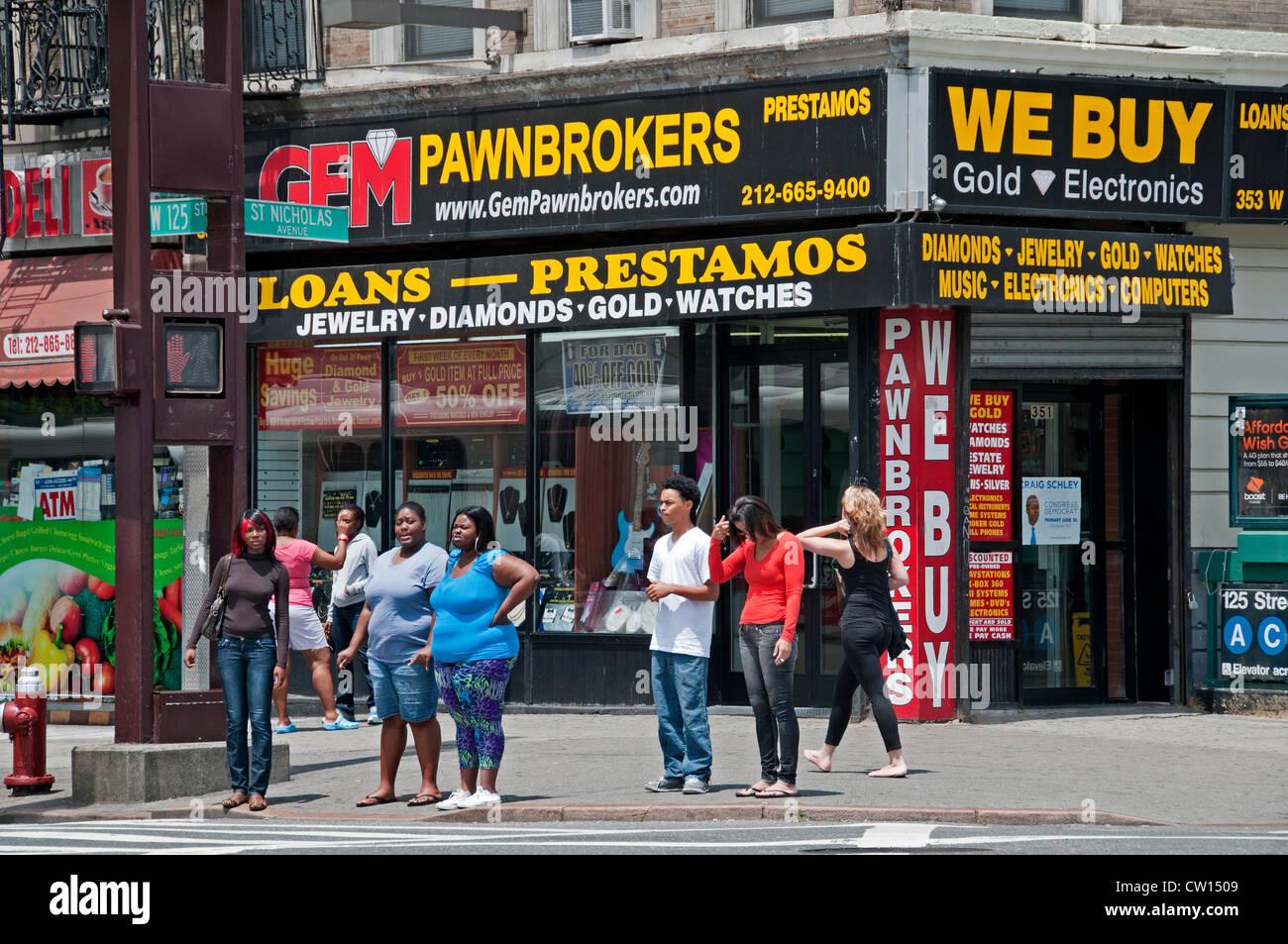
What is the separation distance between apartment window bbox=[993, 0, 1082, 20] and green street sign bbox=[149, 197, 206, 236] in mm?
6715

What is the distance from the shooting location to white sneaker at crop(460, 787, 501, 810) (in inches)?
404

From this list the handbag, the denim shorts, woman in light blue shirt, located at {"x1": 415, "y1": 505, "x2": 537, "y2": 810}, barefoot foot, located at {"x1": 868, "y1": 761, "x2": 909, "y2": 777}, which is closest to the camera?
woman in light blue shirt, located at {"x1": 415, "y1": 505, "x2": 537, "y2": 810}

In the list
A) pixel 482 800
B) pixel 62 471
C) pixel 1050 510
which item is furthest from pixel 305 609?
pixel 1050 510

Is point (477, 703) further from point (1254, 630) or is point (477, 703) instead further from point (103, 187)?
point (103, 187)

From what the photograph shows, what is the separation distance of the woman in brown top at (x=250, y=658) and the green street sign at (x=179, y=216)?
253 cm

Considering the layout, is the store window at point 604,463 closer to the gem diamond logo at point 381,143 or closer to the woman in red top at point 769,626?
the gem diamond logo at point 381,143

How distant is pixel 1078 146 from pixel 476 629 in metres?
7.09

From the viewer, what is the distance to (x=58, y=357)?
52.7 feet

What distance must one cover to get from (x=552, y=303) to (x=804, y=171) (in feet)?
8.25

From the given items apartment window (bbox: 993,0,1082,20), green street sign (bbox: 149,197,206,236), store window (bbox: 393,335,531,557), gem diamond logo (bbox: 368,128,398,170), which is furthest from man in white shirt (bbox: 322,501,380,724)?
apartment window (bbox: 993,0,1082,20)

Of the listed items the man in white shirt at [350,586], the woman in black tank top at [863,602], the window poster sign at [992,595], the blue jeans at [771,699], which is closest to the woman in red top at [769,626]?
the blue jeans at [771,699]

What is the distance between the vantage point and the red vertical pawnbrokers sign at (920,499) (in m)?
14.0

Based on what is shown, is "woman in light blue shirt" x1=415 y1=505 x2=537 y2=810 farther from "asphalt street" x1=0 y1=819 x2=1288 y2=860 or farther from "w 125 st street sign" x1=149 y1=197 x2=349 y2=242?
"w 125 st street sign" x1=149 y1=197 x2=349 y2=242

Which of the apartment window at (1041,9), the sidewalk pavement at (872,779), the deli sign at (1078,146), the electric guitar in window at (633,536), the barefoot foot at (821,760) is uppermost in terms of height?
the apartment window at (1041,9)
